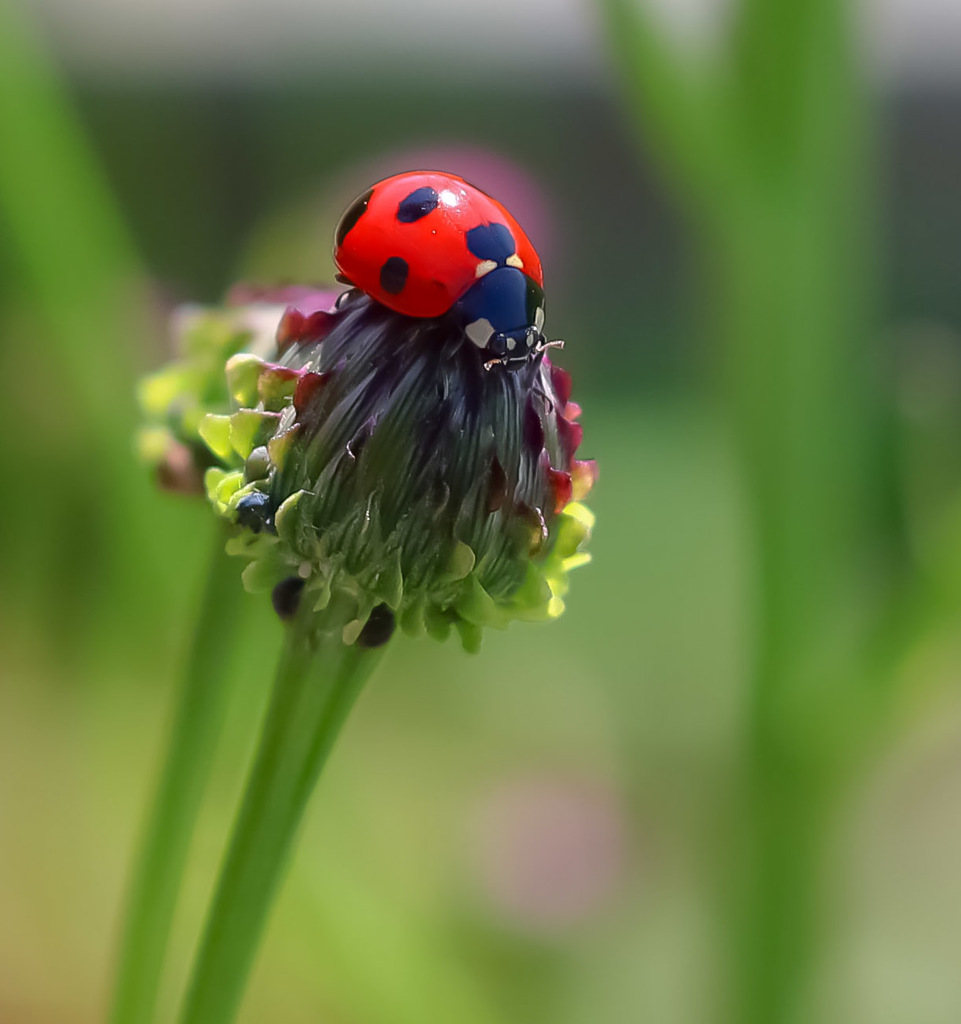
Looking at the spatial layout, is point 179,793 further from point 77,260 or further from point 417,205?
point 77,260

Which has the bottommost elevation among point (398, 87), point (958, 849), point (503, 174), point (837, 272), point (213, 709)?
point (958, 849)

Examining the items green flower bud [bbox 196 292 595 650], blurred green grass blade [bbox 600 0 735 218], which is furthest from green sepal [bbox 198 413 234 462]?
blurred green grass blade [bbox 600 0 735 218]

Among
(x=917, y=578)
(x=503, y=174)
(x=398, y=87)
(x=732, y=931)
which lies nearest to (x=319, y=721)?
(x=917, y=578)

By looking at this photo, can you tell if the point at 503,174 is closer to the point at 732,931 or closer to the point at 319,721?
the point at 732,931

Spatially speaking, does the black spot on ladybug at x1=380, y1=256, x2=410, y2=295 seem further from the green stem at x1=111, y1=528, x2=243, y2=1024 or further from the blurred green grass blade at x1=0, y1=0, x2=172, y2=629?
the blurred green grass blade at x1=0, y1=0, x2=172, y2=629

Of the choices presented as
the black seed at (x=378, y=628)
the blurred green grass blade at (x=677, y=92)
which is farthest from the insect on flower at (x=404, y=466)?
the blurred green grass blade at (x=677, y=92)

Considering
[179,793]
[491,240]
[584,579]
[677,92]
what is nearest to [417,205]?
[491,240]
